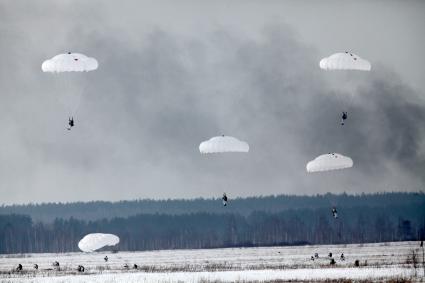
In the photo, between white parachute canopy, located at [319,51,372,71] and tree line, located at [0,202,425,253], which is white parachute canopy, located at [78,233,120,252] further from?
tree line, located at [0,202,425,253]

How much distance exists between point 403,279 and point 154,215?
155982 millimetres

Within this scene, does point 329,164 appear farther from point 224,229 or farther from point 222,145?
point 224,229

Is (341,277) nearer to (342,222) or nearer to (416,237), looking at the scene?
(416,237)

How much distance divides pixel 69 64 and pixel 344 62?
1498cm

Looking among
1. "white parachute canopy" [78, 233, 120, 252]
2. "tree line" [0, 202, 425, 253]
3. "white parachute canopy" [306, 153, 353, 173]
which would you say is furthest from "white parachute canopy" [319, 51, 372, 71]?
"tree line" [0, 202, 425, 253]

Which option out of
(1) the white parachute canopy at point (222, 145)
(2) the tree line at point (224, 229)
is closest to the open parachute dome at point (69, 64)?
(1) the white parachute canopy at point (222, 145)

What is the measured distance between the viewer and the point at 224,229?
181 m

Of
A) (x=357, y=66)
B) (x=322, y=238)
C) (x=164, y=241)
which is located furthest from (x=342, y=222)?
(x=357, y=66)

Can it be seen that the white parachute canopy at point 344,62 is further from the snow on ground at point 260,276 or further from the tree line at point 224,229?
the tree line at point 224,229

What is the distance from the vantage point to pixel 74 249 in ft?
536

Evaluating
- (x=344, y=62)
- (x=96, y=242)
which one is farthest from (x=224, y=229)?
(x=344, y=62)

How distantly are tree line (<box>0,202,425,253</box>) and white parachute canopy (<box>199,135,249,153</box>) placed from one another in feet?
344

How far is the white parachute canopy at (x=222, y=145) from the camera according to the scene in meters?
55.2

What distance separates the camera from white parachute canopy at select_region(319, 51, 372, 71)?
166 ft
